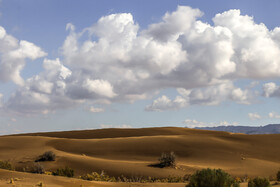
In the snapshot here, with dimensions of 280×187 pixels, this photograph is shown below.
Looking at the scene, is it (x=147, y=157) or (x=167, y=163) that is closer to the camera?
(x=167, y=163)

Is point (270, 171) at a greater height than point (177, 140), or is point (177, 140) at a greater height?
point (177, 140)

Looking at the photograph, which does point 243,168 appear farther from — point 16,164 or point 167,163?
point 16,164

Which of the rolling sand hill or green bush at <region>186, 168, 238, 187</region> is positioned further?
the rolling sand hill

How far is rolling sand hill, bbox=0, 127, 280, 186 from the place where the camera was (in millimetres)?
23469

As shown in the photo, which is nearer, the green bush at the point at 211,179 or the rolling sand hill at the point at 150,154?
the green bush at the point at 211,179

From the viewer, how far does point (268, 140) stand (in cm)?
3897

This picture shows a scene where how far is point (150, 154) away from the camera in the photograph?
30781 mm

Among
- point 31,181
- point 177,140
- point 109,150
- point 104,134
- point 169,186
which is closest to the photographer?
point 31,181

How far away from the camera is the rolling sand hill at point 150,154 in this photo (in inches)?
924

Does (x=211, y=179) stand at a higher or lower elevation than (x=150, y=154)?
higher

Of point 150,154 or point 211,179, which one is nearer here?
point 211,179

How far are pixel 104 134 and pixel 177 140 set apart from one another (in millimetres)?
21866

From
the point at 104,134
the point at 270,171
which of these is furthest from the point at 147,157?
the point at 104,134

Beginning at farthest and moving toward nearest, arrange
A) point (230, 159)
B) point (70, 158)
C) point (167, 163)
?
point (230, 159)
point (70, 158)
point (167, 163)
